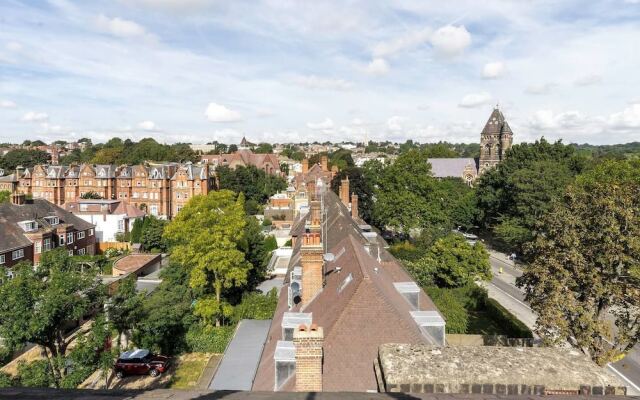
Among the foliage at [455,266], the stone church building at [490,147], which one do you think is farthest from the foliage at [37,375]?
the stone church building at [490,147]

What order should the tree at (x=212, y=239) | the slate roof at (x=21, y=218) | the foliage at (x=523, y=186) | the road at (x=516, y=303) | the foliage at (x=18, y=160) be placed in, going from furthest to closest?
the foliage at (x=18, y=160) → the foliage at (x=523, y=186) → the slate roof at (x=21, y=218) → the tree at (x=212, y=239) → the road at (x=516, y=303)

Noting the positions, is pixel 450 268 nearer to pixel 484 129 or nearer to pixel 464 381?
pixel 464 381

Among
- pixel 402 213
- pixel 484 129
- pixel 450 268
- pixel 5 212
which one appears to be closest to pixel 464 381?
pixel 450 268

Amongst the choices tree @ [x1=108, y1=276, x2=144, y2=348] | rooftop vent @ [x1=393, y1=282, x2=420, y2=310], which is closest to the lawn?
tree @ [x1=108, y1=276, x2=144, y2=348]

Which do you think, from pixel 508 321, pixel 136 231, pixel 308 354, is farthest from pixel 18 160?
pixel 308 354

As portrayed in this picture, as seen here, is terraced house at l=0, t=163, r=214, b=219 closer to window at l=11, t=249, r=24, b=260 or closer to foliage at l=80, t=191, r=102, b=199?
foliage at l=80, t=191, r=102, b=199

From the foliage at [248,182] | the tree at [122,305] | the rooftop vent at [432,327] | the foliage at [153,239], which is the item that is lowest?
the foliage at [153,239]

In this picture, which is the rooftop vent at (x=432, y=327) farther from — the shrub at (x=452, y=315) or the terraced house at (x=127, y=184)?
the terraced house at (x=127, y=184)
